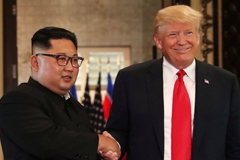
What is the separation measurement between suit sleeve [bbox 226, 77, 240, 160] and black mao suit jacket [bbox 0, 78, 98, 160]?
2.34ft

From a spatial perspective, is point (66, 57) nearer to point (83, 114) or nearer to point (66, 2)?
point (83, 114)

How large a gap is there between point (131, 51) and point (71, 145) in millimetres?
5638

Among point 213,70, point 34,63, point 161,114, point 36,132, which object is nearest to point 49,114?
point 36,132

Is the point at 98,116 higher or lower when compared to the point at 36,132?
lower

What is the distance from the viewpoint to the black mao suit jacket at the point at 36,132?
1.52 meters

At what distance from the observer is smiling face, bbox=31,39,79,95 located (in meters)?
1.69

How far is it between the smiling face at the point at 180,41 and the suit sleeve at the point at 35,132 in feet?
2.11

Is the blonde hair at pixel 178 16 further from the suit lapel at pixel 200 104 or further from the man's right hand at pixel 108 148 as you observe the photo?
the man's right hand at pixel 108 148

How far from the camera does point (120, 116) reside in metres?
1.97

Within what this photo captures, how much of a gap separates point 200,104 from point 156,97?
220 mm

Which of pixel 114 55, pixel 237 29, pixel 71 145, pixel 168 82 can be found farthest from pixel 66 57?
pixel 114 55

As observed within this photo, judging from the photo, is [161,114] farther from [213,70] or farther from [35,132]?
[35,132]

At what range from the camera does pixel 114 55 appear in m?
7.11

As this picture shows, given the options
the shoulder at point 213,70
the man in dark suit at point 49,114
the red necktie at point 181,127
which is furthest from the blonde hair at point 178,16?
the man in dark suit at point 49,114
